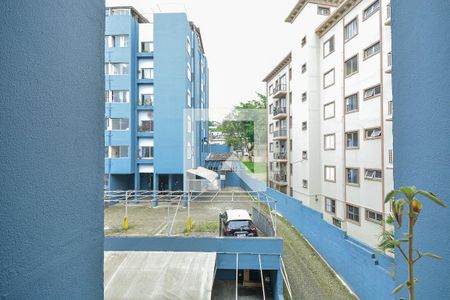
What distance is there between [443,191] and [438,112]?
39cm

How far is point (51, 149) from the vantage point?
4.45 feet

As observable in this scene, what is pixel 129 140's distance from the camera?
18.8 metres

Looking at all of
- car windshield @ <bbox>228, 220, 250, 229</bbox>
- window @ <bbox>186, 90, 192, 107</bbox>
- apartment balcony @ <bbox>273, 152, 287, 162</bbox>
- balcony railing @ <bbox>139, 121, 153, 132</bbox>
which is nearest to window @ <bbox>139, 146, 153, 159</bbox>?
balcony railing @ <bbox>139, 121, 153, 132</bbox>

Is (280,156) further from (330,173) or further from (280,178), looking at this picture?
(330,173)

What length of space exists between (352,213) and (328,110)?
5.61 m

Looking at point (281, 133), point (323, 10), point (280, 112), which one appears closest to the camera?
point (323, 10)

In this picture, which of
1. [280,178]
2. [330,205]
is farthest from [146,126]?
[330,205]

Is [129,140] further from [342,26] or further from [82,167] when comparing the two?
[82,167]

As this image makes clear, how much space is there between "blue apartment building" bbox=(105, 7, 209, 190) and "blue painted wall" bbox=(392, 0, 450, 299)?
16.6m

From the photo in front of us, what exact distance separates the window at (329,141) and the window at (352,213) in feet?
10.8

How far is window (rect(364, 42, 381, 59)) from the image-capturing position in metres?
11.6

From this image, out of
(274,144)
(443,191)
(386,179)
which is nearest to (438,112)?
(443,191)

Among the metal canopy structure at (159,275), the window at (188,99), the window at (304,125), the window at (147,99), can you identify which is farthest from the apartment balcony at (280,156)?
the metal canopy structure at (159,275)

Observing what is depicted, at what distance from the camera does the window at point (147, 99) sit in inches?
755
